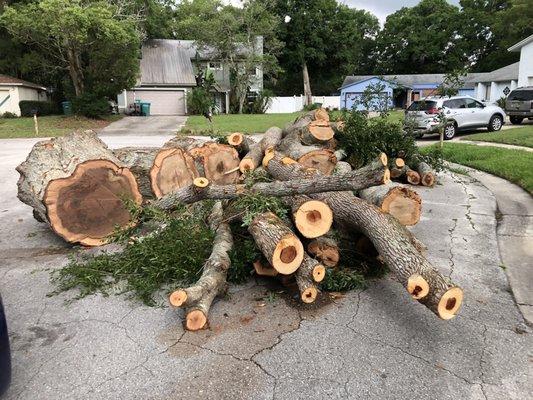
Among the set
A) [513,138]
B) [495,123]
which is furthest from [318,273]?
[495,123]

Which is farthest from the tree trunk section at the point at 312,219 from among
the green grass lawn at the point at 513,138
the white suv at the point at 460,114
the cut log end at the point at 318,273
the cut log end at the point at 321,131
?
the white suv at the point at 460,114

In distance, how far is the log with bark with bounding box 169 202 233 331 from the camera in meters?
3.57

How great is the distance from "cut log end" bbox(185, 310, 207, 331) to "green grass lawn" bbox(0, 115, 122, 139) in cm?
2003

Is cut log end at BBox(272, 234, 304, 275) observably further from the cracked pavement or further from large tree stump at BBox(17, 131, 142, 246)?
large tree stump at BBox(17, 131, 142, 246)

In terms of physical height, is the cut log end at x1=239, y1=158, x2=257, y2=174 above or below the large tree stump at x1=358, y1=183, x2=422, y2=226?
above

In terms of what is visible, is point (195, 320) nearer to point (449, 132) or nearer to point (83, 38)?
point (449, 132)

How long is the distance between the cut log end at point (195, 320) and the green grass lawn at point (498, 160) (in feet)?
23.3

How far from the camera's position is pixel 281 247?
3.95m

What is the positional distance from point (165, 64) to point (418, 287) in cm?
3725

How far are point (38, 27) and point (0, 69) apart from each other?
13.2 meters

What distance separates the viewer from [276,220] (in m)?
4.37

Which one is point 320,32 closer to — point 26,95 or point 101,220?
point 26,95

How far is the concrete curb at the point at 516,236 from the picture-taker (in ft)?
14.2

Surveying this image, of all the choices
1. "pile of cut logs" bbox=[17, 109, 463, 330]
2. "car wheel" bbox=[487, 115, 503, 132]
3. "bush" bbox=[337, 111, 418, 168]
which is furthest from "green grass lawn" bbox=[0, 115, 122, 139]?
"car wheel" bbox=[487, 115, 503, 132]
